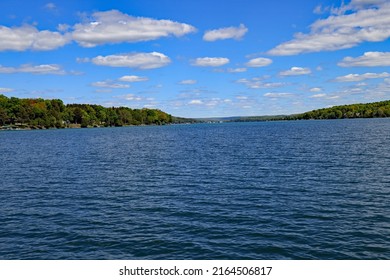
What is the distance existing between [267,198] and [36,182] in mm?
30514

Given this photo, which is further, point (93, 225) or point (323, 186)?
point (323, 186)

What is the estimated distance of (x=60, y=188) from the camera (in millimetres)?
A: 44562

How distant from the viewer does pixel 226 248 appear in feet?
79.2

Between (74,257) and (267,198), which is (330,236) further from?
(74,257)

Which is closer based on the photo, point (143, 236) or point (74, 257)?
point (74, 257)

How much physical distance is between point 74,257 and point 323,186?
28410 millimetres

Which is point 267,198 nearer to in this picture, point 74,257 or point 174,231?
point 174,231

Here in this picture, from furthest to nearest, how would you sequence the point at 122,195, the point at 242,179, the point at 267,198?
the point at 242,179 < the point at 122,195 < the point at 267,198

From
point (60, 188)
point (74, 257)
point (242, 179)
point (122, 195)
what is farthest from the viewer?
point (242, 179)

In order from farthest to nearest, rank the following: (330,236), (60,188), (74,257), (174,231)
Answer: (60,188), (174,231), (330,236), (74,257)

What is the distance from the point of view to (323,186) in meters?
41.5

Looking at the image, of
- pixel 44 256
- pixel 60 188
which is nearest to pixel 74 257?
pixel 44 256

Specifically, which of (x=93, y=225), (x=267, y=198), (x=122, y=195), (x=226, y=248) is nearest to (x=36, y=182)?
(x=122, y=195)

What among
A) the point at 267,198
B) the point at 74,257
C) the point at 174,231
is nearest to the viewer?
the point at 74,257
